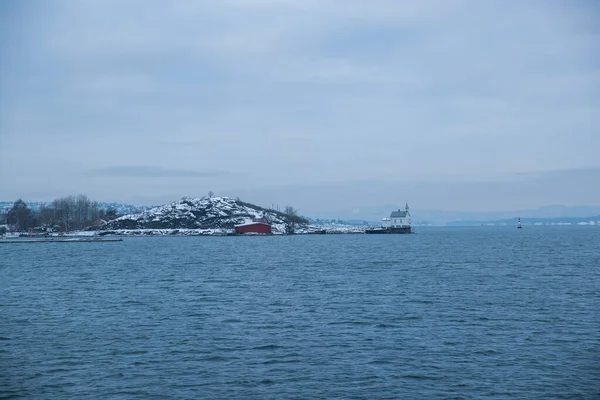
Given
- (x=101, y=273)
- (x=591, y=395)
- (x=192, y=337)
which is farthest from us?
(x=101, y=273)

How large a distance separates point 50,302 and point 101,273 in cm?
2305

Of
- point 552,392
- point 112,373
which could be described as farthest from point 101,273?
point 552,392

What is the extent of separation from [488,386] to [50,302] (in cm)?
3166

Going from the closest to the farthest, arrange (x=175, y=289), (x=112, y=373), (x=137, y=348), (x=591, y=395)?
(x=591, y=395) → (x=112, y=373) → (x=137, y=348) → (x=175, y=289)

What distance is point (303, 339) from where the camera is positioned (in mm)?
28141

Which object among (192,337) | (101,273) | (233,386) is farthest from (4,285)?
(233,386)

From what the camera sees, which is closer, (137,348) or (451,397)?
(451,397)

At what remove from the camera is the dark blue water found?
68.8 feet

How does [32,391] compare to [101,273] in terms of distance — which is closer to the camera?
[32,391]

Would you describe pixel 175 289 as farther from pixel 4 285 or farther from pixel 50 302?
pixel 4 285

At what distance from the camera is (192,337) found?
28750 mm

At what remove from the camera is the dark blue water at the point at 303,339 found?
20969mm

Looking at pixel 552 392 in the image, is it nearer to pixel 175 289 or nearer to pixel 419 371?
pixel 419 371

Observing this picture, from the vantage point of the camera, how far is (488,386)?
68.4ft
